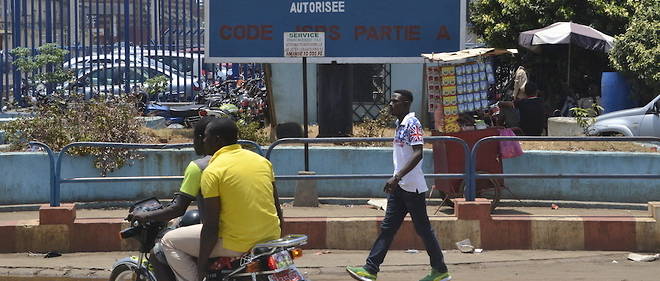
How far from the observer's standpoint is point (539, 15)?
22.2m

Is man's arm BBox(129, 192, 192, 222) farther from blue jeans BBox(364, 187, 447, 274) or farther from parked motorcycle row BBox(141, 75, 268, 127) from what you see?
parked motorcycle row BBox(141, 75, 268, 127)

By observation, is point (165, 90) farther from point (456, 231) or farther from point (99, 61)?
→ point (456, 231)

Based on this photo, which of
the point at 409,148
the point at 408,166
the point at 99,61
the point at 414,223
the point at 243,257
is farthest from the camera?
the point at 99,61

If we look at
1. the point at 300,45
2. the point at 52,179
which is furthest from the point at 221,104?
the point at 52,179

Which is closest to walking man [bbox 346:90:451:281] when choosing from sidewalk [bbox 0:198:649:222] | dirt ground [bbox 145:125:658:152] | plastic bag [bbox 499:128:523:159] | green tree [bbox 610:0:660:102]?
sidewalk [bbox 0:198:649:222]

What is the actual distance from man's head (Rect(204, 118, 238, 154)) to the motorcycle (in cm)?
56

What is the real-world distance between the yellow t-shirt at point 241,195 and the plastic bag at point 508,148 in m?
5.24

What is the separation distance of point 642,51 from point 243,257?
14.6 metres

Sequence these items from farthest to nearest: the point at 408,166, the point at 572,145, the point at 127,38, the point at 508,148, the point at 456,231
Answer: the point at 127,38 < the point at 572,145 < the point at 508,148 < the point at 456,231 < the point at 408,166

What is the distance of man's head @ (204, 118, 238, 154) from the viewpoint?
5.43 meters

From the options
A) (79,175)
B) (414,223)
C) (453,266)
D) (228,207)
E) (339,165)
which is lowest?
(453,266)

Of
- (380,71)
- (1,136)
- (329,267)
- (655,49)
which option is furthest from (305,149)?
(655,49)

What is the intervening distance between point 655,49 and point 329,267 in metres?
11.9

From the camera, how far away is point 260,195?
533 centimetres
